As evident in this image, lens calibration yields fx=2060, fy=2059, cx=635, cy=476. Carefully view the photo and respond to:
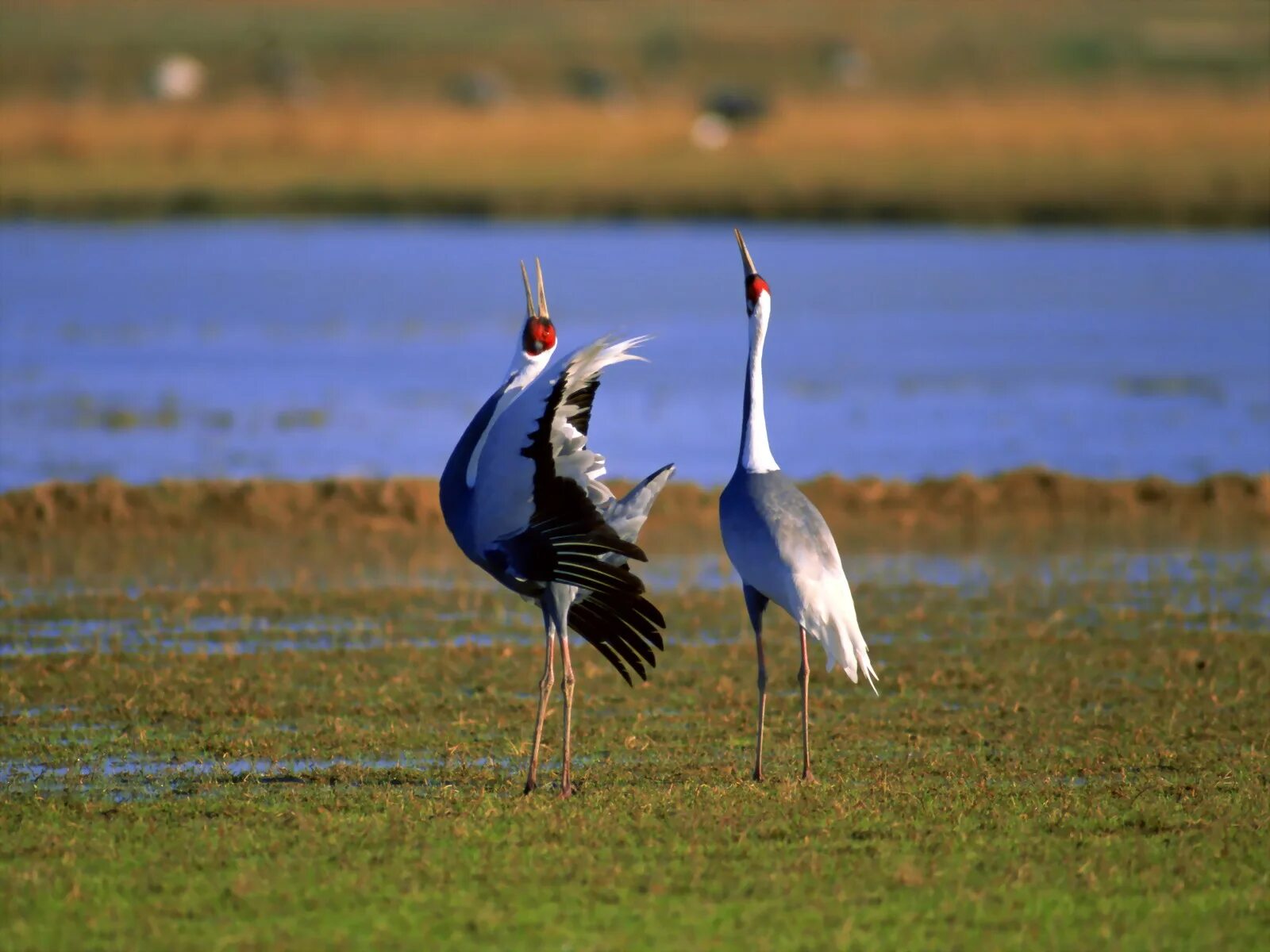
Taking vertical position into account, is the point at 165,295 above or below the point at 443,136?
Answer: below

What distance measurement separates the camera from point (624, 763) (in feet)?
29.3

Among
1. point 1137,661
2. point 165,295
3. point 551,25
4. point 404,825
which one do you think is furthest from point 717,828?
point 551,25

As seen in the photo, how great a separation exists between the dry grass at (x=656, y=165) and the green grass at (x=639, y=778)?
106 feet

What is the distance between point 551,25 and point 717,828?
4815 inches

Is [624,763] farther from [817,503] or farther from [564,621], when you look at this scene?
[817,503]

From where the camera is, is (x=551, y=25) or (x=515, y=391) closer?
(x=515, y=391)

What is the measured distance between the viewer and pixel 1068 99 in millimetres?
66875

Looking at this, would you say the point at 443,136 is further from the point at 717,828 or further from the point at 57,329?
the point at 717,828

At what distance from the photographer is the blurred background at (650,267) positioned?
20.5 metres

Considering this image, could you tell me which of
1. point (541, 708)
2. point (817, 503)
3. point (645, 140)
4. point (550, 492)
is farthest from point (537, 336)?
Answer: point (645, 140)

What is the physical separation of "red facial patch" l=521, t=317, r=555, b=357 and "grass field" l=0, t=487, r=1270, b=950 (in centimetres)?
180

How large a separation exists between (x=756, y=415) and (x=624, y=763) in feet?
5.30

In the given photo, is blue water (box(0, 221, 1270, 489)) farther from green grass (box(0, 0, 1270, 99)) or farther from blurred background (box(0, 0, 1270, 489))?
green grass (box(0, 0, 1270, 99))

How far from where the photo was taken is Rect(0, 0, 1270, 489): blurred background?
67.4ft
